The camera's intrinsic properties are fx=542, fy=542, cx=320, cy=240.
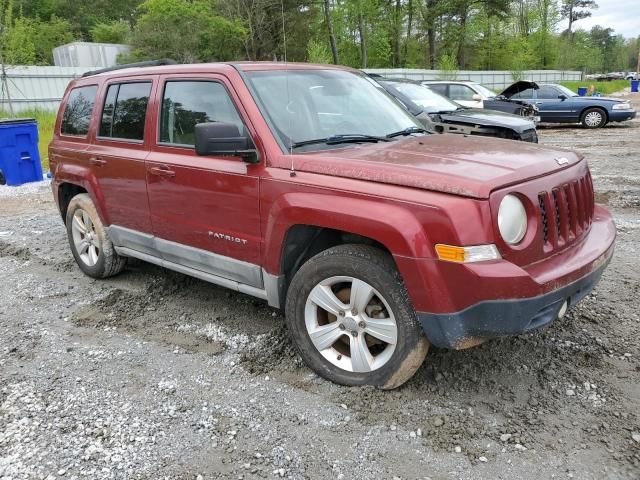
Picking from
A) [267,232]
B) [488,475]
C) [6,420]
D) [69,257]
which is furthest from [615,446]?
[69,257]

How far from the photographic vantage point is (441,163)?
2.99 m

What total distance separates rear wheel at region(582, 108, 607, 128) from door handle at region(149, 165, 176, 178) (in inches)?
691

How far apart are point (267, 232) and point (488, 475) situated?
5.96 feet

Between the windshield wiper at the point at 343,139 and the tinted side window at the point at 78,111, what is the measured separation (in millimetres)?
2464

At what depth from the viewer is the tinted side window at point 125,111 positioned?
4301 millimetres

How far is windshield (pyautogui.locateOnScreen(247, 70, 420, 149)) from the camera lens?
354cm

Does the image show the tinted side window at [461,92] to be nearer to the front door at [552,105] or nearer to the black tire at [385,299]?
the front door at [552,105]

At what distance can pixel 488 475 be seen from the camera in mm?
2506

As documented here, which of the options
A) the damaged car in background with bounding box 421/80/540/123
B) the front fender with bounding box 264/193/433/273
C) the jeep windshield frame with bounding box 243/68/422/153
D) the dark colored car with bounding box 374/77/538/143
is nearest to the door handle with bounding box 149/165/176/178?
the jeep windshield frame with bounding box 243/68/422/153

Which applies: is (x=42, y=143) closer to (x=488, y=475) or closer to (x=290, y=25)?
(x=488, y=475)

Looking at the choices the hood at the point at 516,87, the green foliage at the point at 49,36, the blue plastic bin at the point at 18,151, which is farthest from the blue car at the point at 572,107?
the green foliage at the point at 49,36

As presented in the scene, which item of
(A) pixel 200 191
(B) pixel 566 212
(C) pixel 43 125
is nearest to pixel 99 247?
(A) pixel 200 191

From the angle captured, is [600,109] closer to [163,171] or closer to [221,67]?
[221,67]

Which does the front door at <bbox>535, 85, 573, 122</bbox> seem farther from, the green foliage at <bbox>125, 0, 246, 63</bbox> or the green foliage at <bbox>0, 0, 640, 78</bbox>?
the green foliage at <bbox>125, 0, 246, 63</bbox>
